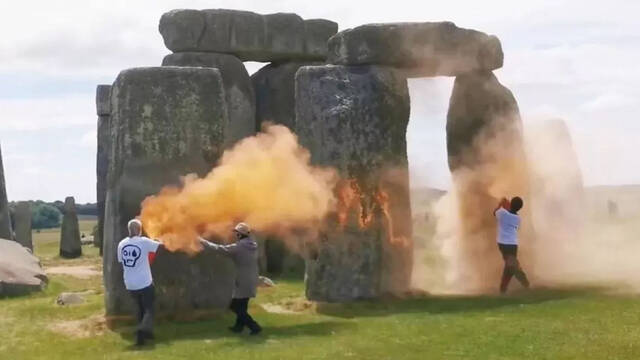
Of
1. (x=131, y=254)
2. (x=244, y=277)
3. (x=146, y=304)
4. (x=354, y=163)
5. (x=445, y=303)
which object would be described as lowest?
(x=445, y=303)

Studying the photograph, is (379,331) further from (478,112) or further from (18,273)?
(18,273)

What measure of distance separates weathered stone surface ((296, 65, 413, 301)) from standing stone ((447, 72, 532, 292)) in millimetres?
2909

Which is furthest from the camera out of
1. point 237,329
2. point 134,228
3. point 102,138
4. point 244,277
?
point 102,138

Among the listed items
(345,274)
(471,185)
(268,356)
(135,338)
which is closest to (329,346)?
(268,356)

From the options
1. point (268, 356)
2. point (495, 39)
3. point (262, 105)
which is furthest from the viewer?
point (262, 105)

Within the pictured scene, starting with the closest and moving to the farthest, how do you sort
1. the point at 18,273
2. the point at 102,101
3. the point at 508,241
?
the point at 508,241, the point at 18,273, the point at 102,101

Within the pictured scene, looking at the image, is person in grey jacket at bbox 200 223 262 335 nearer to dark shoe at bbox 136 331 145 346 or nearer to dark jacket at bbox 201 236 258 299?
dark jacket at bbox 201 236 258 299

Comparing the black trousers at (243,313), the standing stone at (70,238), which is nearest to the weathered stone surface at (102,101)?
the standing stone at (70,238)

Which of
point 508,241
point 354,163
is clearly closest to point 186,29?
point 354,163

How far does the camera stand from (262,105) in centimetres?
2912

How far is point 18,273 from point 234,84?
26.9 feet

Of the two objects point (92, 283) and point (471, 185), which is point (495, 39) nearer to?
point (471, 185)

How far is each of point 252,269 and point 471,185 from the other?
8034 mm

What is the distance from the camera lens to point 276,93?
28891 millimetres
